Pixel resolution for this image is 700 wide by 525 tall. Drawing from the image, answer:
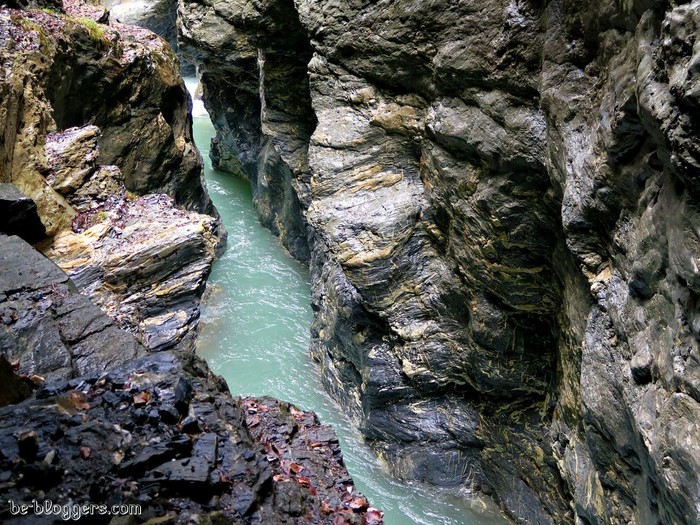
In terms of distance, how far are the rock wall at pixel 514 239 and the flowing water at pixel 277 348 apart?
50cm

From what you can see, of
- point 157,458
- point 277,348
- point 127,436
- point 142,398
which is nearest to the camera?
point 157,458

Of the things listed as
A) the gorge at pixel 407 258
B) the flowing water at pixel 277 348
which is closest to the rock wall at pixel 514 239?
the gorge at pixel 407 258

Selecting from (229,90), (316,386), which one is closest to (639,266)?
(316,386)

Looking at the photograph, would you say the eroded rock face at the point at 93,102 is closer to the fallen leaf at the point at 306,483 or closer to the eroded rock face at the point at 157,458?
the eroded rock face at the point at 157,458

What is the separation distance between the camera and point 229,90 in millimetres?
21000

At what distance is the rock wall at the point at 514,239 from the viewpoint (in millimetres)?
5234

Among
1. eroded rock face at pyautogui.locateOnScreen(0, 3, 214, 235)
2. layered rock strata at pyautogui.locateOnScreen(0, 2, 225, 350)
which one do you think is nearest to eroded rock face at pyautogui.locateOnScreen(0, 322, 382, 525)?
layered rock strata at pyautogui.locateOnScreen(0, 2, 225, 350)

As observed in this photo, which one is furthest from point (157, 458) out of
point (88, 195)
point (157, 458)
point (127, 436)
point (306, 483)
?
point (88, 195)

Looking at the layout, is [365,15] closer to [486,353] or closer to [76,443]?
[486,353]

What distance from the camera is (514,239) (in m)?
8.93

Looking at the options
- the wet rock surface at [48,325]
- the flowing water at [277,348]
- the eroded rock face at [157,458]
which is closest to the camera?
the eroded rock face at [157,458]

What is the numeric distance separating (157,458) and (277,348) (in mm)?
10453

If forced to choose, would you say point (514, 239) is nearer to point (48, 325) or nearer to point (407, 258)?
point (407, 258)

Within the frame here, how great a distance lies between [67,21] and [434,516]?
1313cm
